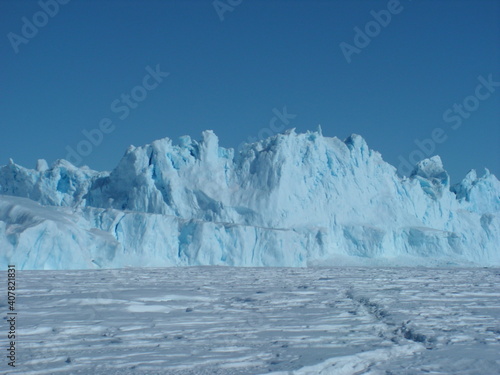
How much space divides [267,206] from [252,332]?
17.9m

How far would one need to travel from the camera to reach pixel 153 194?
2245 cm

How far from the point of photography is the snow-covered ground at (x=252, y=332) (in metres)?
3.92

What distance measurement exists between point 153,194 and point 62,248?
7.92 m

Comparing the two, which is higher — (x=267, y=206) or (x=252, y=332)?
(x=267, y=206)

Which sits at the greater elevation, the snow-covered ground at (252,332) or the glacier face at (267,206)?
the glacier face at (267,206)

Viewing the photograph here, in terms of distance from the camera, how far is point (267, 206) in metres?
23.0

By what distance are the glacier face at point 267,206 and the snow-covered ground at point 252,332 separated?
33.6ft

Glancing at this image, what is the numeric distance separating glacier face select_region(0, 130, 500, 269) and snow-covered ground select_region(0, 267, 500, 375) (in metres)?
10.2

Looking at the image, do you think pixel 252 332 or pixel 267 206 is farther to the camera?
pixel 267 206

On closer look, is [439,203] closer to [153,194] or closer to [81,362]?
[153,194]

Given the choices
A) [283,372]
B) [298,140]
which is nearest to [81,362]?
[283,372]

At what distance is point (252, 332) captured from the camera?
17.0ft

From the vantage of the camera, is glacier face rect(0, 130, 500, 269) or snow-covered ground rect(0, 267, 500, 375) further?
glacier face rect(0, 130, 500, 269)

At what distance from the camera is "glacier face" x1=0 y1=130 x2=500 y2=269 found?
19094 mm
